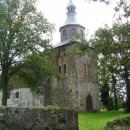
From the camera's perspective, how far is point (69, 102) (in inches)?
1980

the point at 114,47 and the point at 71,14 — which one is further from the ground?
the point at 71,14

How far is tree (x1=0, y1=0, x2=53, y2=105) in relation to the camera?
36812 millimetres

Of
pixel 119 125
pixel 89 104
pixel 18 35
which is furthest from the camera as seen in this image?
pixel 89 104

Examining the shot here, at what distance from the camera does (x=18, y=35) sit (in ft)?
121

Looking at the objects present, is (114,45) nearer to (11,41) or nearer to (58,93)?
(11,41)

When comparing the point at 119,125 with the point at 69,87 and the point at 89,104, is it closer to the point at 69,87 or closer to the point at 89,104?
the point at 69,87

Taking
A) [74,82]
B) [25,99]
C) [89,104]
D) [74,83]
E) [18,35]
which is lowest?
[89,104]

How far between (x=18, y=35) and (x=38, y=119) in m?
26.7

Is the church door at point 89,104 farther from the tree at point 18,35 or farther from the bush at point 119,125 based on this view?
the bush at point 119,125

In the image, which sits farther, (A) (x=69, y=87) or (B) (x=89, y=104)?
(B) (x=89, y=104)

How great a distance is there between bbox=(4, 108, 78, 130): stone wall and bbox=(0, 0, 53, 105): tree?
2561cm

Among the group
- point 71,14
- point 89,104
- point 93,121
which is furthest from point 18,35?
point 71,14

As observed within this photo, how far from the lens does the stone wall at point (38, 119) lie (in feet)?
35.4

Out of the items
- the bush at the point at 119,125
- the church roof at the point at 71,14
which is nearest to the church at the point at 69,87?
the church roof at the point at 71,14
